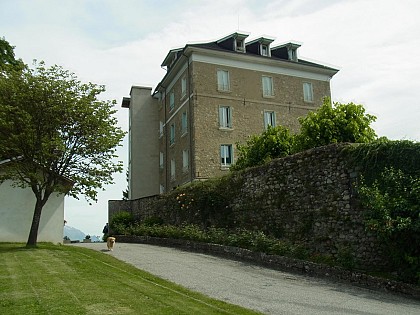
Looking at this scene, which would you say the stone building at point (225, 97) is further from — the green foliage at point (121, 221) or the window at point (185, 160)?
the green foliage at point (121, 221)

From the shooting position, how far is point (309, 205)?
1516cm

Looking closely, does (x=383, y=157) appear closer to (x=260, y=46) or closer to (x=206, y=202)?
(x=206, y=202)

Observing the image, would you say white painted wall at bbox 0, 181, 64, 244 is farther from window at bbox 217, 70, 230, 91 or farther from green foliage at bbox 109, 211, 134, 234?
window at bbox 217, 70, 230, 91

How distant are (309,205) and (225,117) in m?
17.7

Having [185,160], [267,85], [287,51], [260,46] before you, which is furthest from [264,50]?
[185,160]

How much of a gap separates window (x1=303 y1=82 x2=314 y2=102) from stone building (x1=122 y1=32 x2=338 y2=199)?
5cm

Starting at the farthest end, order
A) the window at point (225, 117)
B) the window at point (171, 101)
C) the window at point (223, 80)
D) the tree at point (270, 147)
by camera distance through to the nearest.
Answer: the window at point (171, 101) < the window at point (223, 80) < the window at point (225, 117) < the tree at point (270, 147)

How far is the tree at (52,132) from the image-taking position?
1750 cm

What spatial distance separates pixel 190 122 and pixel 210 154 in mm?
2722

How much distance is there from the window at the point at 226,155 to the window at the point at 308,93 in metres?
7.73

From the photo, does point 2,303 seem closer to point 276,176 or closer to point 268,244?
point 268,244

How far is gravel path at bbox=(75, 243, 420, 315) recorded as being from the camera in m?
8.86

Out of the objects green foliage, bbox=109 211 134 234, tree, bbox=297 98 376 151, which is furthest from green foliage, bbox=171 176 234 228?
green foliage, bbox=109 211 134 234

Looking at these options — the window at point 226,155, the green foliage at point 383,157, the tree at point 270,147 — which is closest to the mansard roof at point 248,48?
the window at point 226,155
